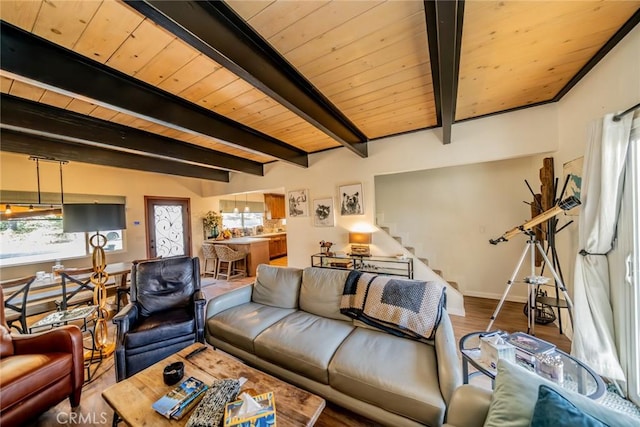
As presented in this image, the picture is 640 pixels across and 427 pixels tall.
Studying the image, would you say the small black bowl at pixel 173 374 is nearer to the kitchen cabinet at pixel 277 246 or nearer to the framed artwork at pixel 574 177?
the framed artwork at pixel 574 177

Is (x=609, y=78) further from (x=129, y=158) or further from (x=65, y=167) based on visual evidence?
(x=65, y=167)

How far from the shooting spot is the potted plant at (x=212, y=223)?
628cm

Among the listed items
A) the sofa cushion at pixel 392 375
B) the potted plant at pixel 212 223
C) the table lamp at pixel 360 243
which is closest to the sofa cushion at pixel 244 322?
the sofa cushion at pixel 392 375

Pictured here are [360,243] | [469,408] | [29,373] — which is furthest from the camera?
[360,243]

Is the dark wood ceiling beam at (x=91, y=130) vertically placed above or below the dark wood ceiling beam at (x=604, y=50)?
below

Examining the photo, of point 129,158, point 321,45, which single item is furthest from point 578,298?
point 129,158

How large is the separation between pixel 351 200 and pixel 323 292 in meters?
1.88

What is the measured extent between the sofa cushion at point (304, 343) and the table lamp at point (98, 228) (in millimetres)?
1914

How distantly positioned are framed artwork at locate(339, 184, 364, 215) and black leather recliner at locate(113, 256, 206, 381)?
2.34 meters

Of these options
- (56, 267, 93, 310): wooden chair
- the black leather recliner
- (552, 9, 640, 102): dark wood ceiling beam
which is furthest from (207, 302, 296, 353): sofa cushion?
(552, 9, 640, 102): dark wood ceiling beam

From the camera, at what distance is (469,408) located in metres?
0.99

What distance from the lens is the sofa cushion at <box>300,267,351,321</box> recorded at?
2.23 metres

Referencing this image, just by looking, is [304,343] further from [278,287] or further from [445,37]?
[445,37]

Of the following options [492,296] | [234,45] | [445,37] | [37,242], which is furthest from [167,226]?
[492,296]
